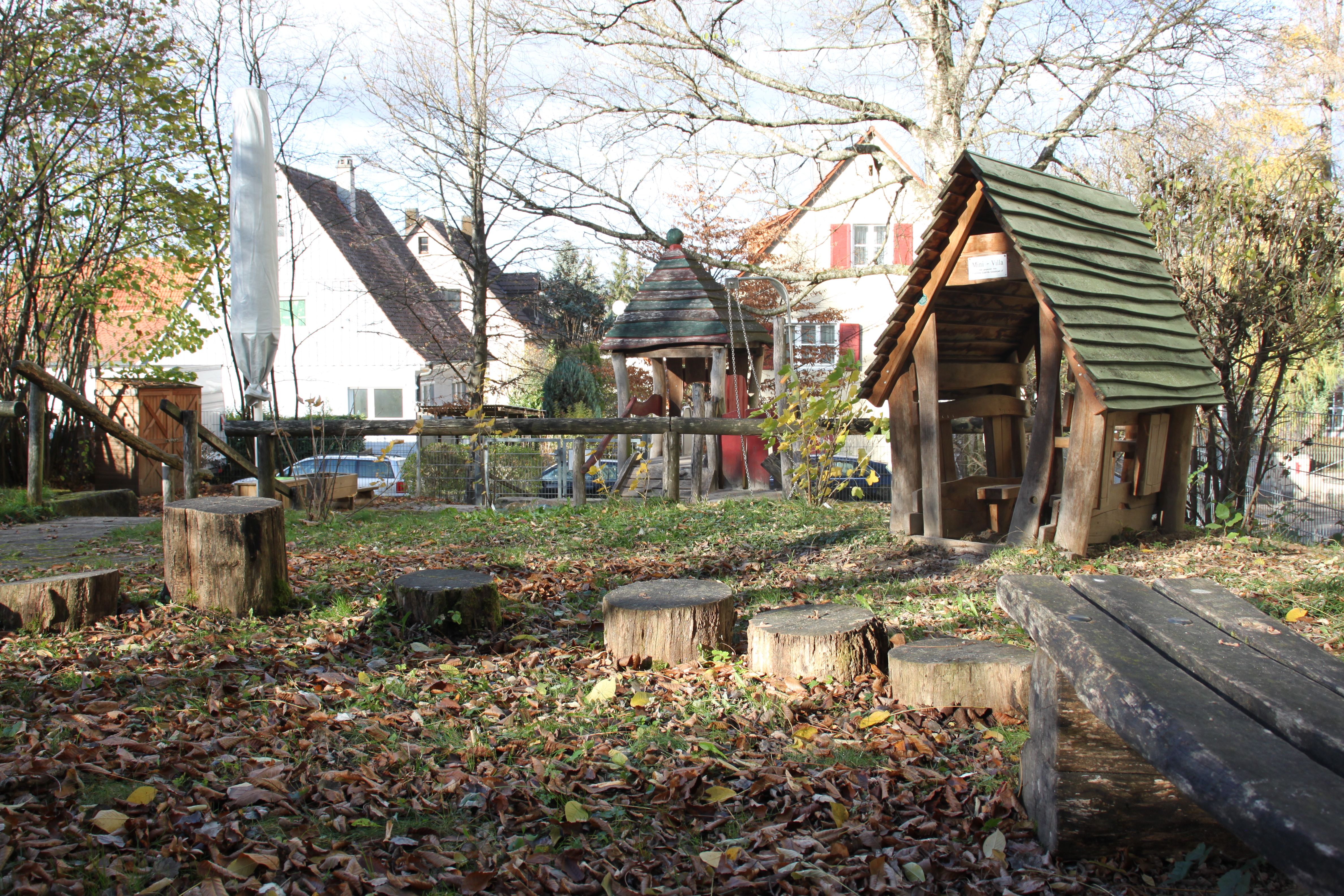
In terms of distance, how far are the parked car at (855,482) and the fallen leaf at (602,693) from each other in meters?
4.92

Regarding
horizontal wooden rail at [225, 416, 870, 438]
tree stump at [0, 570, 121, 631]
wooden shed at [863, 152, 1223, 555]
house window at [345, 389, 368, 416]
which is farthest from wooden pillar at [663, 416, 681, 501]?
house window at [345, 389, 368, 416]

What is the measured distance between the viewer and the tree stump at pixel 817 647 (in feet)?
13.4

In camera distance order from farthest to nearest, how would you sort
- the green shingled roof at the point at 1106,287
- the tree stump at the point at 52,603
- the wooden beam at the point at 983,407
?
1. the wooden beam at the point at 983,407
2. the green shingled roof at the point at 1106,287
3. the tree stump at the point at 52,603

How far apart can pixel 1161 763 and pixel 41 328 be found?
13518 mm

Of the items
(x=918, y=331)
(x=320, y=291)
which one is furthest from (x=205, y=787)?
(x=320, y=291)

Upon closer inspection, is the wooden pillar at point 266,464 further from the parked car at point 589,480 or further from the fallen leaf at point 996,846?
the fallen leaf at point 996,846

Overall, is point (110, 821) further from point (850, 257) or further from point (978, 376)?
point (850, 257)

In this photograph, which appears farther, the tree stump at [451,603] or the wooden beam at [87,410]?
the wooden beam at [87,410]

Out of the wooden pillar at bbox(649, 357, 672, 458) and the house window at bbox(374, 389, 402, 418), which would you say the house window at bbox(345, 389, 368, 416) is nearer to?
the house window at bbox(374, 389, 402, 418)

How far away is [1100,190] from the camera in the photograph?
8.02 m

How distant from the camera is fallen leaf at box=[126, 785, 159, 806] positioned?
281 centimetres

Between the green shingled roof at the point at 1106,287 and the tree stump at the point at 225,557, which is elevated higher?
the green shingled roof at the point at 1106,287

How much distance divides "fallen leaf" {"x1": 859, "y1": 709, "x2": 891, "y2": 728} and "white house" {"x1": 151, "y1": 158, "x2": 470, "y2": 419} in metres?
23.0

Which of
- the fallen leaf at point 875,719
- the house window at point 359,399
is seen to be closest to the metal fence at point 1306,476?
the fallen leaf at point 875,719
